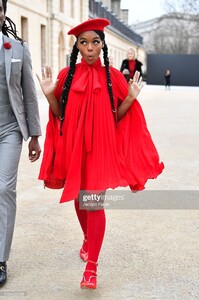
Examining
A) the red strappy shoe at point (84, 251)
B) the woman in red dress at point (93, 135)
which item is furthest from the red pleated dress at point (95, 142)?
the red strappy shoe at point (84, 251)

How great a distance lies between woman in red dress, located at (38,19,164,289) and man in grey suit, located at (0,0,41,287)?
172 mm

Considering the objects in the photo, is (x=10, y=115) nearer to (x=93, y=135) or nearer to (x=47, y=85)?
(x=47, y=85)

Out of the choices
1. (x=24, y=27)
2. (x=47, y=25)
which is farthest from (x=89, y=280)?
(x=47, y=25)

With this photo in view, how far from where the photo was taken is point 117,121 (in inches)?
122

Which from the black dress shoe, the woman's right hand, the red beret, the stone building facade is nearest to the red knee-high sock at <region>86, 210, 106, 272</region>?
the black dress shoe

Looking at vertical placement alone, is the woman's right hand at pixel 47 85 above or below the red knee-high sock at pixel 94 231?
above

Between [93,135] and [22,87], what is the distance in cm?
64

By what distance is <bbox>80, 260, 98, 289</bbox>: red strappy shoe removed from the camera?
2934mm

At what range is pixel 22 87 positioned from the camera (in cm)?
317

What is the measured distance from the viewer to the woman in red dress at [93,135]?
2.91 meters

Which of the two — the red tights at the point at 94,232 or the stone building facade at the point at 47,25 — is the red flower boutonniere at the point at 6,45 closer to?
the red tights at the point at 94,232

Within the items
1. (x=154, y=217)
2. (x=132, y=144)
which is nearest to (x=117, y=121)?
(x=132, y=144)

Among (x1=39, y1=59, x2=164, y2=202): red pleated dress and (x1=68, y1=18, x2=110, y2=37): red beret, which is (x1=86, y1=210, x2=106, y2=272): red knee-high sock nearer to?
(x1=39, y1=59, x2=164, y2=202): red pleated dress

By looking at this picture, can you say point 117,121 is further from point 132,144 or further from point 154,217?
point 154,217
